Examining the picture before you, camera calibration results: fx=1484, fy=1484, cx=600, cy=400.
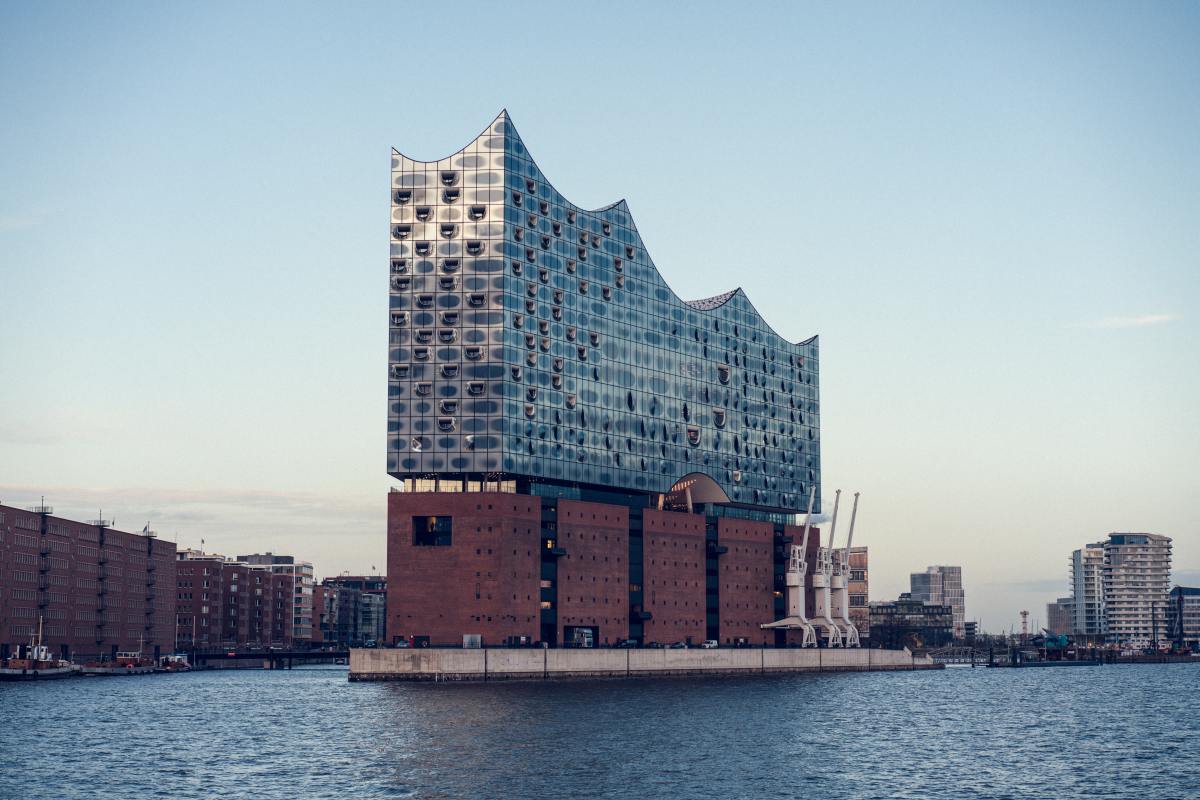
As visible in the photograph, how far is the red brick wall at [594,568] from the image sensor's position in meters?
180

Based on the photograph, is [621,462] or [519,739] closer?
[519,739]

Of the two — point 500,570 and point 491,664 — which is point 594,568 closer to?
point 500,570

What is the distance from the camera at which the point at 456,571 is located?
168 metres

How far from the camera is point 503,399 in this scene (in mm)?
173000

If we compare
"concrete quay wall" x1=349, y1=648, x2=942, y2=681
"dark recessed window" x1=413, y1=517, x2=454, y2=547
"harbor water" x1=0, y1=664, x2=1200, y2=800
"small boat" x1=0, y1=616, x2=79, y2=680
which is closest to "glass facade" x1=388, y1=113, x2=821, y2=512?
"dark recessed window" x1=413, y1=517, x2=454, y2=547

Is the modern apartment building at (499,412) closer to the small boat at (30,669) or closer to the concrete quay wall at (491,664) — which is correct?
the concrete quay wall at (491,664)

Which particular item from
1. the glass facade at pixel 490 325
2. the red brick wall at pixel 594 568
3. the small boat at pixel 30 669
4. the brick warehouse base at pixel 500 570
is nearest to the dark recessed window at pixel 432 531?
the brick warehouse base at pixel 500 570

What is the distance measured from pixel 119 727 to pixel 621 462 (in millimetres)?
89866

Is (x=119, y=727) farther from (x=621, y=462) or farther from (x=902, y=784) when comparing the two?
(x=621, y=462)

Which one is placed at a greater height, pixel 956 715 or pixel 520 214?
pixel 520 214

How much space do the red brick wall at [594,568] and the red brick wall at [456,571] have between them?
10.3 m

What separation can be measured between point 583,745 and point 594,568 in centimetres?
8696

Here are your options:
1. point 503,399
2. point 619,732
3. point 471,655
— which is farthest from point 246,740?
point 503,399

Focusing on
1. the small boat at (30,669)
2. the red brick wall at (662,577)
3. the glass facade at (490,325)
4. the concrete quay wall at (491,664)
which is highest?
the glass facade at (490,325)
